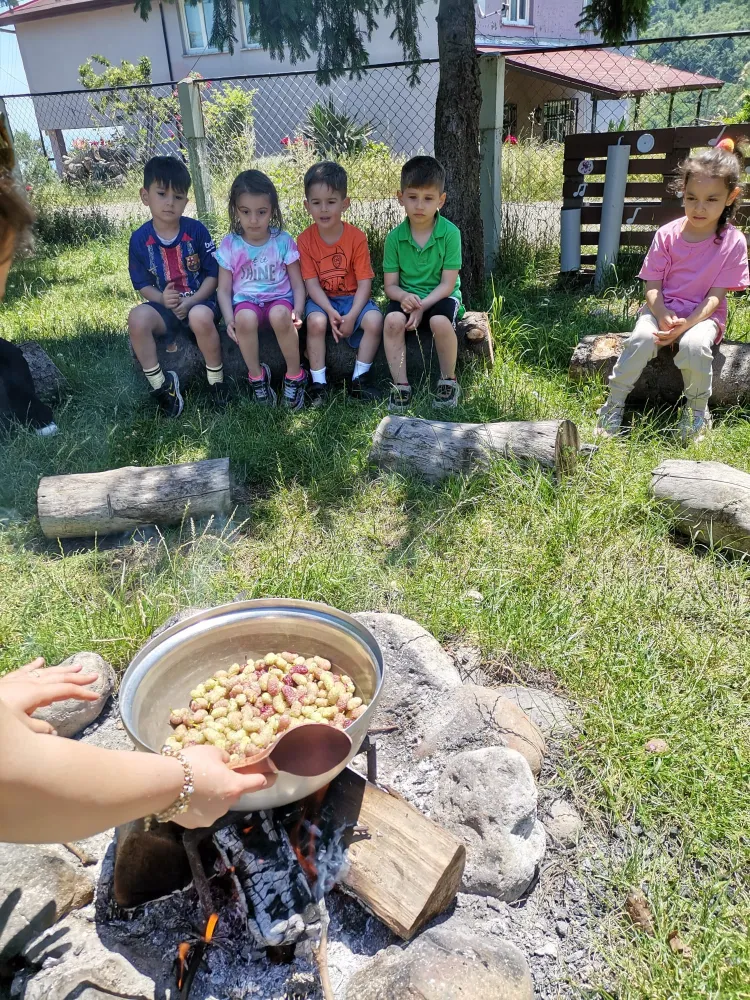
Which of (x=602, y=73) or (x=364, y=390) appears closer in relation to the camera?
(x=364, y=390)

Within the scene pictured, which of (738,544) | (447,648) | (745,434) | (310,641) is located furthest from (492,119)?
(310,641)

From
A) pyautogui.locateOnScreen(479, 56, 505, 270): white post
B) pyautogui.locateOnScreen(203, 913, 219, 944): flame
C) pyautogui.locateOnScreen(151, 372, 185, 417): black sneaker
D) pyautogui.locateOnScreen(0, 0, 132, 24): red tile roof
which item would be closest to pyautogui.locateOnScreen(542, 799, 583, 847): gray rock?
pyautogui.locateOnScreen(203, 913, 219, 944): flame

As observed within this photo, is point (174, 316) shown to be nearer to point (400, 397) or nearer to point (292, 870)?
point (400, 397)

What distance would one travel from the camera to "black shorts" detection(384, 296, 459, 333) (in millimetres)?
4188

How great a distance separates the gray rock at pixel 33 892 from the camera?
152 cm

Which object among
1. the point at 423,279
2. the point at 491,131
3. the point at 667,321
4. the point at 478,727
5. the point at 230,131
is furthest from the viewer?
the point at 230,131

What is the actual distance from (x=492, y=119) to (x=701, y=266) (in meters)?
3.00

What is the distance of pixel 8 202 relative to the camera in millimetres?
1057

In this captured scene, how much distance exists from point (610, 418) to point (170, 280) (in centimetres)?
268

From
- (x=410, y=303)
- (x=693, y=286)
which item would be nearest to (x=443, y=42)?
(x=410, y=303)

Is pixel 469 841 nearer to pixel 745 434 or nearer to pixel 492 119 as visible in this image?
pixel 745 434

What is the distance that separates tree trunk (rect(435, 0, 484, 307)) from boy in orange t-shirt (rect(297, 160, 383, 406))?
1415 mm

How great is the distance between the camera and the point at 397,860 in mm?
1490

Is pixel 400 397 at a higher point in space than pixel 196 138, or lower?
lower
